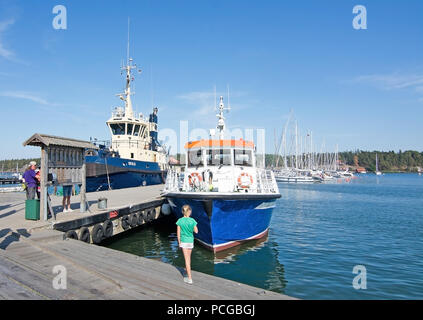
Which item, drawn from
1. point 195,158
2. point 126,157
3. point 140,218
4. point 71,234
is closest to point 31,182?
point 71,234

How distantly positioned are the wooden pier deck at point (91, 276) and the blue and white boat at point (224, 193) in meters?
4.18

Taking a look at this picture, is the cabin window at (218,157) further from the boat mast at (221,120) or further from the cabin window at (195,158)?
the boat mast at (221,120)

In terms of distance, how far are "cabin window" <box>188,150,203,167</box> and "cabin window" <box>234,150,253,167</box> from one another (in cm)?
161

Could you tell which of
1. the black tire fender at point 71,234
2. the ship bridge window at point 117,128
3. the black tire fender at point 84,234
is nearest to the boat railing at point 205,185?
the black tire fender at point 84,234

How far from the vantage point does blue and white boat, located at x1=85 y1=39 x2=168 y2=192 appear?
24406 millimetres

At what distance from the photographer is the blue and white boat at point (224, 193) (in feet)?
35.1

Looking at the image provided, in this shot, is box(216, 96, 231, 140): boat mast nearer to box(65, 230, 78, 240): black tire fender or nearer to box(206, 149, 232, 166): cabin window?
box(206, 149, 232, 166): cabin window

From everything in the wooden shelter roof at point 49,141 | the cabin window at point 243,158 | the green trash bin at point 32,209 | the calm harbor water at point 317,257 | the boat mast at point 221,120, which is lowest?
the calm harbor water at point 317,257

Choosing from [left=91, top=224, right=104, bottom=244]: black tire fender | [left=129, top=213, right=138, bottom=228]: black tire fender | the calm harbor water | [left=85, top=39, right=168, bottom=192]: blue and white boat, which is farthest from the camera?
[left=85, top=39, right=168, bottom=192]: blue and white boat

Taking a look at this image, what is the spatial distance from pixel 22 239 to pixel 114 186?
62.5 ft

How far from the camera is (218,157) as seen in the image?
526 inches

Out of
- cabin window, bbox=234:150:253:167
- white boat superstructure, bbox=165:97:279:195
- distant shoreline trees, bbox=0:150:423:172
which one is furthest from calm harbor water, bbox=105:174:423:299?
distant shoreline trees, bbox=0:150:423:172
